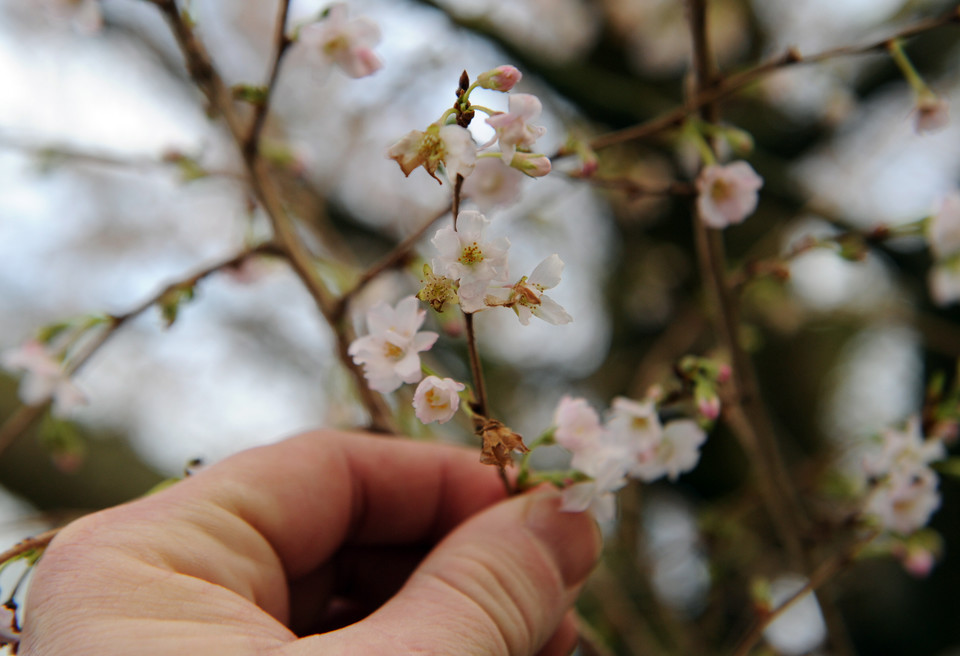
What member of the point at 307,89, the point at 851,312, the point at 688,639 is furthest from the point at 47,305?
the point at 851,312

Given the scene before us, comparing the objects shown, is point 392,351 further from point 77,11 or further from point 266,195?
point 77,11

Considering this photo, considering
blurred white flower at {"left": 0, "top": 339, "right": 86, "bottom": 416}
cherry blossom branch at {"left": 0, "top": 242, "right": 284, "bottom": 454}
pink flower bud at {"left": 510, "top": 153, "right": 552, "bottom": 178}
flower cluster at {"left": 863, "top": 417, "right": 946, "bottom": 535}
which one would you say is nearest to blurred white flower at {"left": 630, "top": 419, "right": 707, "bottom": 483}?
flower cluster at {"left": 863, "top": 417, "right": 946, "bottom": 535}

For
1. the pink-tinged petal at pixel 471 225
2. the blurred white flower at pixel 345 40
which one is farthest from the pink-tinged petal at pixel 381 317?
the blurred white flower at pixel 345 40

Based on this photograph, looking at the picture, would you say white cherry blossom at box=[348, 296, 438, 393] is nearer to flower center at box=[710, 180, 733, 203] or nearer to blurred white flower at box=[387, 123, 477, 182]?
blurred white flower at box=[387, 123, 477, 182]

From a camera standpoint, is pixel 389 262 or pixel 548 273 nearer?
pixel 548 273

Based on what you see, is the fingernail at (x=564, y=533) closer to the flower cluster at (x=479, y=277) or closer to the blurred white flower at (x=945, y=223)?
the flower cluster at (x=479, y=277)

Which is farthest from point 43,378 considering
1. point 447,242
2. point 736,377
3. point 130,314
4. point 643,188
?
point 736,377
